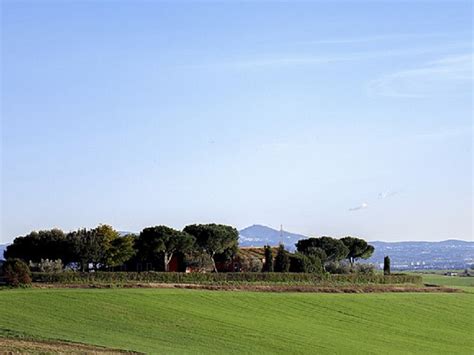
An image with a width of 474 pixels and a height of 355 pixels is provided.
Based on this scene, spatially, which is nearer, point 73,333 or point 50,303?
point 73,333

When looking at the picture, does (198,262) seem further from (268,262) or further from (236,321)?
(236,321)

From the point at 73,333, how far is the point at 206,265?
2174 inches

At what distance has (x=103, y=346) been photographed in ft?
145

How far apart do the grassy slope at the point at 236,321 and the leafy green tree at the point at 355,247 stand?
132 ft

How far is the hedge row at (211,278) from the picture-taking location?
7600cm

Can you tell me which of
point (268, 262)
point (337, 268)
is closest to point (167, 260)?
point (268, 262)

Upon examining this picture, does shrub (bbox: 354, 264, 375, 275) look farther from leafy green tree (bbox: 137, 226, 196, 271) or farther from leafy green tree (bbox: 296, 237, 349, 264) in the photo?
leafy green tree (bbox: 137, 226, 196, 271)

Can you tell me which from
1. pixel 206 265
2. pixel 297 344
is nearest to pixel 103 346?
pixel 297 344

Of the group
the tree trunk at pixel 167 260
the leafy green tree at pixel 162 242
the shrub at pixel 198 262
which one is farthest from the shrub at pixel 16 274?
the shrub at pixel 198 262

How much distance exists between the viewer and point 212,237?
342ft

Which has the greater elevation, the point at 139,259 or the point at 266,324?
the point at 139,259

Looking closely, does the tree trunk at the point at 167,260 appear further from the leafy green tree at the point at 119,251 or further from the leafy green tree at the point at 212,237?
the leafy green tree at the point at 119,251

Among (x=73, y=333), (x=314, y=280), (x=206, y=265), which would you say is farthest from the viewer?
(x=206, y=265)

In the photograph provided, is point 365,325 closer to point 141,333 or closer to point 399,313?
point 399,313
